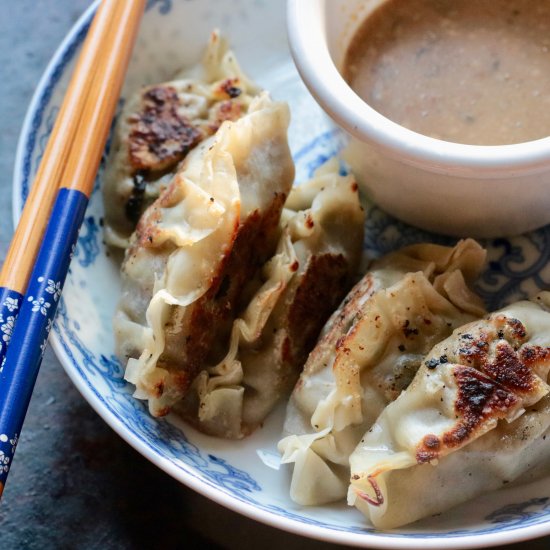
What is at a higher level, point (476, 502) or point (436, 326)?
point (436, 326)

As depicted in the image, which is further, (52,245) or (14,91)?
(14,91)

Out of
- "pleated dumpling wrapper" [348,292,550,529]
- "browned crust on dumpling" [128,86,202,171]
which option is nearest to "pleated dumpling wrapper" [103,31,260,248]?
"browned crust on dumpling" [128,86,202,171]

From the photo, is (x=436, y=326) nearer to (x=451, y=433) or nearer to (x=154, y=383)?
(x=451, y=433)

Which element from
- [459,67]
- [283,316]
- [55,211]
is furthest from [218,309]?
[459,67]

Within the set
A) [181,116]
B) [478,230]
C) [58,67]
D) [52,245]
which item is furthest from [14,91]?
[478,230]

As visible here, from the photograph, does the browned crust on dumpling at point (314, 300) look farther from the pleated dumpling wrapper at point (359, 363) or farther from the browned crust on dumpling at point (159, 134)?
the browned crust on dumpling at point (159, 134)

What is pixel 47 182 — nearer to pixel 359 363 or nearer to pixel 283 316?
pixel 283 316
